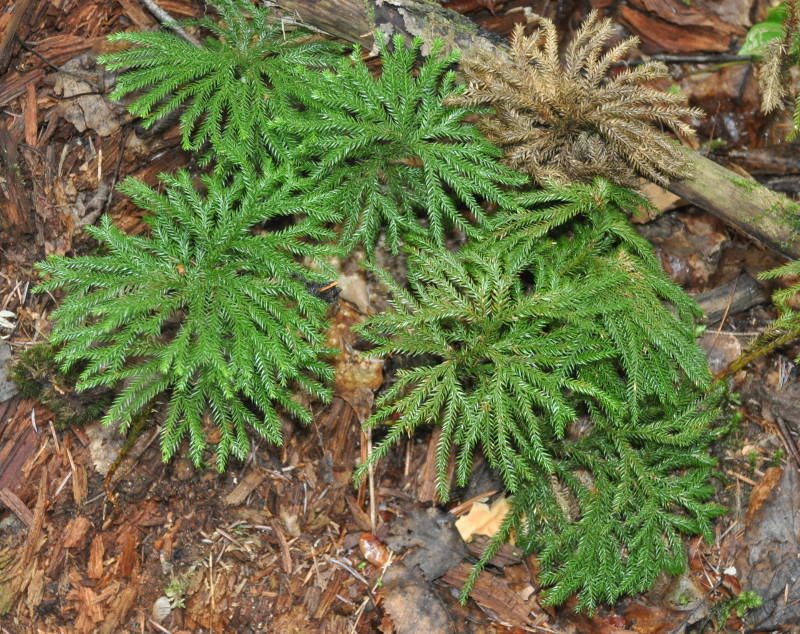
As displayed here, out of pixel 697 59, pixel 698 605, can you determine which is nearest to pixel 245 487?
pixel 698 605

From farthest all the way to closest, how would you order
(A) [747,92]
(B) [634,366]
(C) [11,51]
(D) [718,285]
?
(A) [747,92] → (D) [718,285] → (C) [11,51] → (B) [634,366]

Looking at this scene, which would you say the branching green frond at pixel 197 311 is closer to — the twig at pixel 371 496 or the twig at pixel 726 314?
the twig at pixel 371 496

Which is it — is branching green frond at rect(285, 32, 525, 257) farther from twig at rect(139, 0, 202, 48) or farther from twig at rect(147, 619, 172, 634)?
twig at rect(147, 619, 172, 634)

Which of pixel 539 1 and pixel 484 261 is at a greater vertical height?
pixel 539 1

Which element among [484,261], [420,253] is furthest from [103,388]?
[484,261]

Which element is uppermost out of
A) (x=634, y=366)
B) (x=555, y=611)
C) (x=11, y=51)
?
(x=11, y=51)

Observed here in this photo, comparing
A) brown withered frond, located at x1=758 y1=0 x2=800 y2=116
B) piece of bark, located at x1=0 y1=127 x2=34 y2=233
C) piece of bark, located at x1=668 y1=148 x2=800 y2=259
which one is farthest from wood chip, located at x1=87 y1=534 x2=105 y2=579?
brown withered frond, located at x1=758 y1=0 x2=800 y2=116

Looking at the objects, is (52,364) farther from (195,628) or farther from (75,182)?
(195,628)

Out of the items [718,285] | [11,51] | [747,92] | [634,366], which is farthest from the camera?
[747,92]
